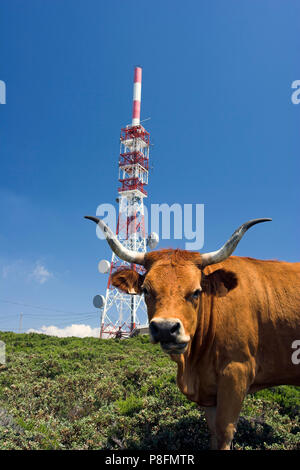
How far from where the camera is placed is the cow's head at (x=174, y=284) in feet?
11.5

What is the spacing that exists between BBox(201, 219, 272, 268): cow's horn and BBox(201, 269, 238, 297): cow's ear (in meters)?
0.18

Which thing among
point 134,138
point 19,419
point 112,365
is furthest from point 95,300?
point 19,419

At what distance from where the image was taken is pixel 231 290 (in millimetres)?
4586

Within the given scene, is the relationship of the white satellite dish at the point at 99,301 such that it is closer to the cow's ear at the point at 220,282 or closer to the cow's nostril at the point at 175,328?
the cow's ear at the point at 220,282

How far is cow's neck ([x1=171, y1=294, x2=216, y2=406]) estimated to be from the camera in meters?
4.34

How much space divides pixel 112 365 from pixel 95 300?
2528cm

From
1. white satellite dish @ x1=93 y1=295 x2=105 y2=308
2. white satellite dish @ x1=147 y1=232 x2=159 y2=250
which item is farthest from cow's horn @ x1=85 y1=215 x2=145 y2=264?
white satellite dish @ x1=93 y1=295 x2=105 y2=308

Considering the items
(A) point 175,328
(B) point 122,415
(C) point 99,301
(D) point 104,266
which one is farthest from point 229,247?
(C) point 99,301

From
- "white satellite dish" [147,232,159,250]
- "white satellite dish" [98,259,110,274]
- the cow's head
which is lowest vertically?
the cow's head

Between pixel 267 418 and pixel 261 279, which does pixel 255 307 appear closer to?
pixel 261 279

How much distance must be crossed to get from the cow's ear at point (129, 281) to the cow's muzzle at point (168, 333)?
129cm

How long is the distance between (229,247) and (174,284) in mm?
869

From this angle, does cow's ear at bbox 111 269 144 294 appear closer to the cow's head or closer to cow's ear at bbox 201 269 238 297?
the cow's head

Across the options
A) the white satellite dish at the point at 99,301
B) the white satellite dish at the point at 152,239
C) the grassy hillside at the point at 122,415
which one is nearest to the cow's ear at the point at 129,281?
the grassy hillside at the point at 122,415
